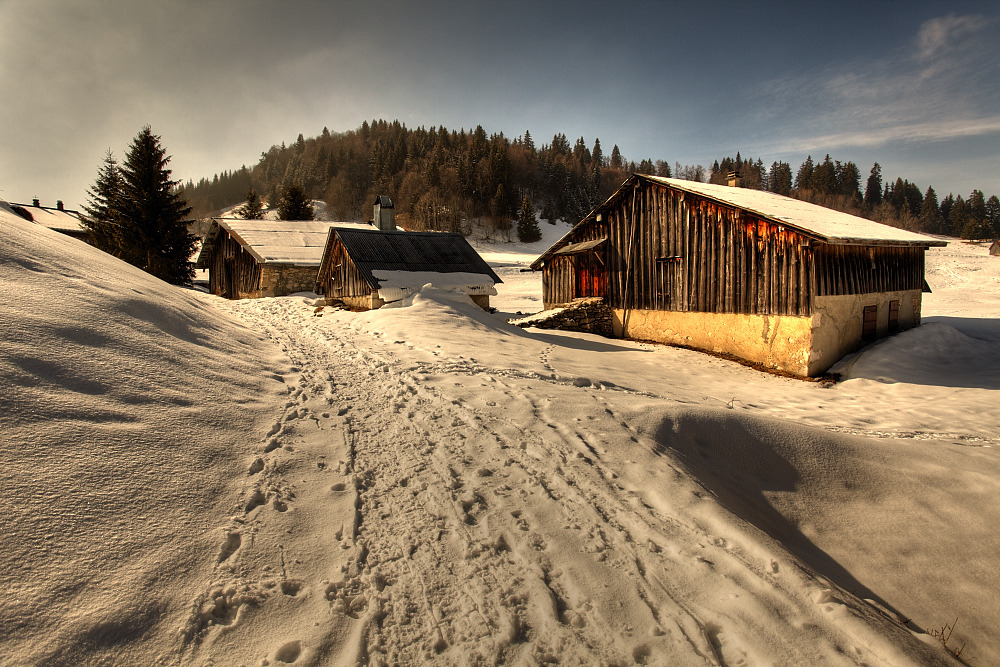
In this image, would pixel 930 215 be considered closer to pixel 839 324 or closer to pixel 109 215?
pixel 839 324

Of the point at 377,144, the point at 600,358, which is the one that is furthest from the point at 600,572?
the point at 377,144

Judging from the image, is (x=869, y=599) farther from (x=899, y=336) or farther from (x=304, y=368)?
(x=899, y=336)

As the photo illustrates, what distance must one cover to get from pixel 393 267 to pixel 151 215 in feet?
65.4

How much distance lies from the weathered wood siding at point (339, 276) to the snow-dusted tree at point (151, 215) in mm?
13446

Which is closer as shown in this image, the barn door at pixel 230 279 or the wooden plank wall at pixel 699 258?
the wooden plank wall at pixel 699 258

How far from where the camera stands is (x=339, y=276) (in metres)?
21.4

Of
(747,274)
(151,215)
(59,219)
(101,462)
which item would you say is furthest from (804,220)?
(59,219)

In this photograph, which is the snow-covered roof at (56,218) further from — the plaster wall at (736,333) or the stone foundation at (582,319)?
the plaster wall at (736,333)

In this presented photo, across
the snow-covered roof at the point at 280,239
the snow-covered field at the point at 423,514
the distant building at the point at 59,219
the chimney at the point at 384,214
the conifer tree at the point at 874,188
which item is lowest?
the snow-covered field at the point at 423,514

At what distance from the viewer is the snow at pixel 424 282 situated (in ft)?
58.6

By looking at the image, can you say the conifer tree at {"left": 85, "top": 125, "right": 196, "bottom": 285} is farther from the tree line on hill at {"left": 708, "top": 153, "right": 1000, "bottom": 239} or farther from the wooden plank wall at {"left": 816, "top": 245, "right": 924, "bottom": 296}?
the tree line on hill at {"left": 708, "top": 153, "right": 1000, "bottom": 239}

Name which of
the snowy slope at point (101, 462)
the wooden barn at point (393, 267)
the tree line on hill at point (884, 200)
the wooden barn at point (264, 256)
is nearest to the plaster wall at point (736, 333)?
the wooden barn at point (393, 267)

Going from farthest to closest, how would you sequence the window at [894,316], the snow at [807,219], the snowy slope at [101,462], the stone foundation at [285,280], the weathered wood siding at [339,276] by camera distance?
the stone foundation at [285,280]
the weathered wood siding at [339,276]
the window at [894,316]
the snow at [807,219]
the snowy slope at [101,462]

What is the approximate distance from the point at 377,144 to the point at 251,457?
9925cm
